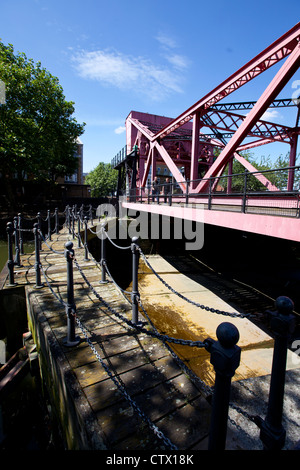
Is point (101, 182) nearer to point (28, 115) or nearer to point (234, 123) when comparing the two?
point (28, 115)

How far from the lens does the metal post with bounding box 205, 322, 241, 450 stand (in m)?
1.24

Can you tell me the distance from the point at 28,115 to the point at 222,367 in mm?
26088

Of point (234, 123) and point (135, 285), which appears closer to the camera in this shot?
point (135, 285)

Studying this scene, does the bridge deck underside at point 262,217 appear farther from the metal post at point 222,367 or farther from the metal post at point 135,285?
the metal post at point 222,367

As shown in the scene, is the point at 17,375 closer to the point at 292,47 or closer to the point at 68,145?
the point at 292,47

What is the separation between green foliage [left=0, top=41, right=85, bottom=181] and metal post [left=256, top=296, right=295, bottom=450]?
23.2 metres

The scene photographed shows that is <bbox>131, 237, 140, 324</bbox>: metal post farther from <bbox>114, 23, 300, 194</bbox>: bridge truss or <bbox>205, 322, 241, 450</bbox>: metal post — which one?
<bbox>114, 23, 300, 194</bbox>: bridge truss

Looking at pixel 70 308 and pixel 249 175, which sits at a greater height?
pixel 249 175

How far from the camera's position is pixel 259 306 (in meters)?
9.30

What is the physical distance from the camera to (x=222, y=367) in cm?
124

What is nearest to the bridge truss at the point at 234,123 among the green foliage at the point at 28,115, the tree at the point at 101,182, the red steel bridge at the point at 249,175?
the red steel bridge at the point at 249,175

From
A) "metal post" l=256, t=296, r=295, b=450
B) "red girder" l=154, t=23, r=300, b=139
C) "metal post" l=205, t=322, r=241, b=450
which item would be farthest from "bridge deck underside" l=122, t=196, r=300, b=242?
"red girder" l=154, t=23, r=300, b=139

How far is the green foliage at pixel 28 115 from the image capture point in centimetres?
1981

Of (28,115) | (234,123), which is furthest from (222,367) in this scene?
(28,115)
